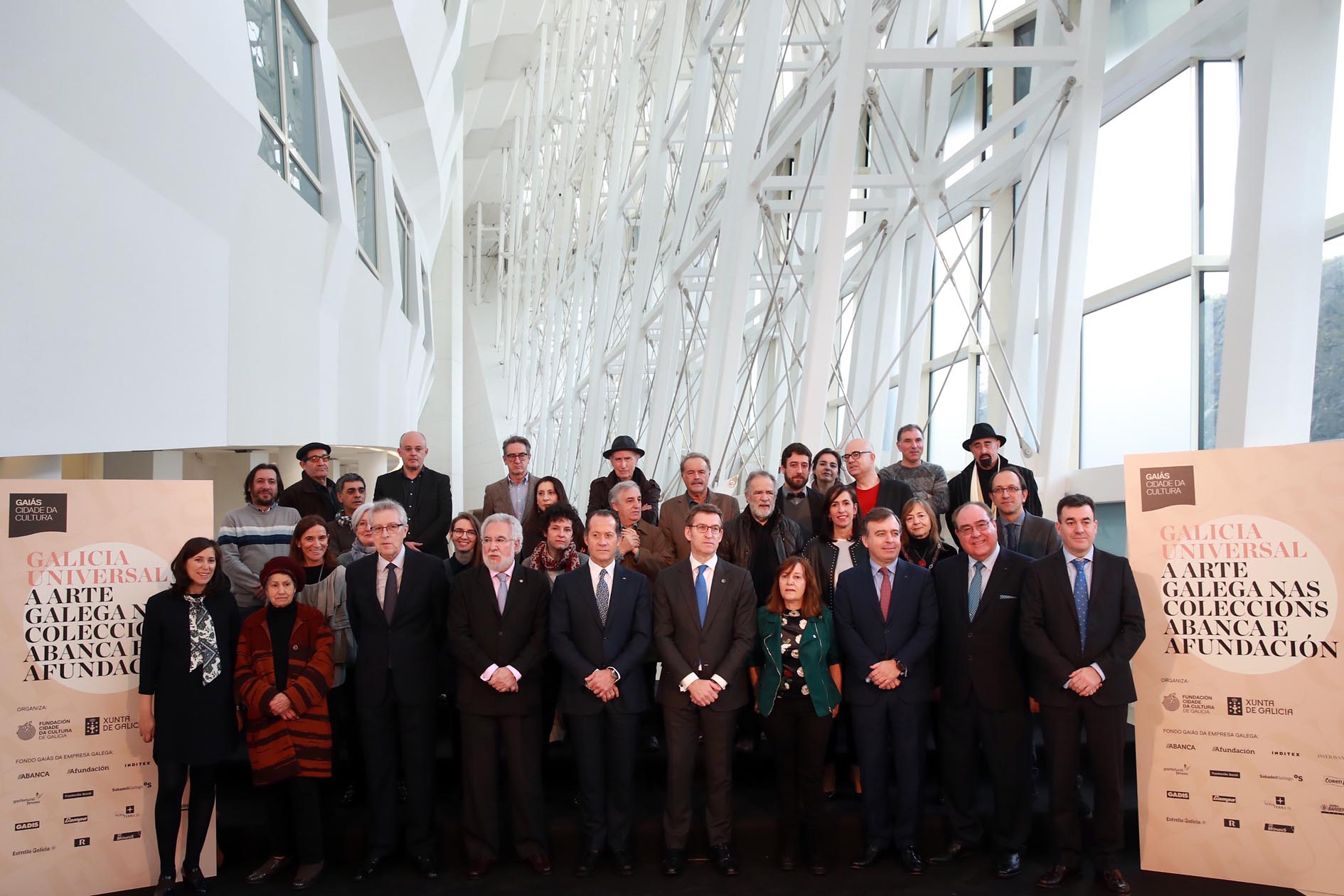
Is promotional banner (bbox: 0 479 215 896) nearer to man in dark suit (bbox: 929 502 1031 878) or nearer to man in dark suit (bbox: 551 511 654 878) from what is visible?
man in dark suit (bbox: 551 511 654 878)

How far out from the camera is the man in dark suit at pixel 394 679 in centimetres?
483

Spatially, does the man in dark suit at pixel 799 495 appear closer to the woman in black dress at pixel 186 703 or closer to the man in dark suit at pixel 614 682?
the man in dark suit at pixel 614 682

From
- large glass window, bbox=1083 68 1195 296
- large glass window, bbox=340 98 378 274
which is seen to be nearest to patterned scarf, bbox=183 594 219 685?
large glass window, bbox=1083 68 1195 296

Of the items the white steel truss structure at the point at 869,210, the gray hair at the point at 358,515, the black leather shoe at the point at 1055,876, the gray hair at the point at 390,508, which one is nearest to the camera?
the black leather shoe at the point at 1055,876

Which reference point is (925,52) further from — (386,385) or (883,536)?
(386,385)

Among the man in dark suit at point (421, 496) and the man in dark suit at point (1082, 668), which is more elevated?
the man in dark suit at point (421, 496)

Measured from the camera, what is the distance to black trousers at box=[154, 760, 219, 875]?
4.57 m

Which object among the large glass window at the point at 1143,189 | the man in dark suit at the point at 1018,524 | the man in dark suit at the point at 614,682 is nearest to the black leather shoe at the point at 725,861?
the man in dark suit at the point at 614,682

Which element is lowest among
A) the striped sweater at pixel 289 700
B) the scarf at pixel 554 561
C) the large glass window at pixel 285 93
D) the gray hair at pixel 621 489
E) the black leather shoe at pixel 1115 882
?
the black leather shoe at pixel 1115 882

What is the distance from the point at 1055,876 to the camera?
15.0 feet

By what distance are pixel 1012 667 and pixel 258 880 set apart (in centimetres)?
367

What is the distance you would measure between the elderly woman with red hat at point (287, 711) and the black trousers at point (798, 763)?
2.15m

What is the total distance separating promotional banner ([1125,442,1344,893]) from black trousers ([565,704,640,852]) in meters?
2.41

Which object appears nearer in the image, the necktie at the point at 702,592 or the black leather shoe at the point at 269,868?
the black leather shoe at the point at 269,868
